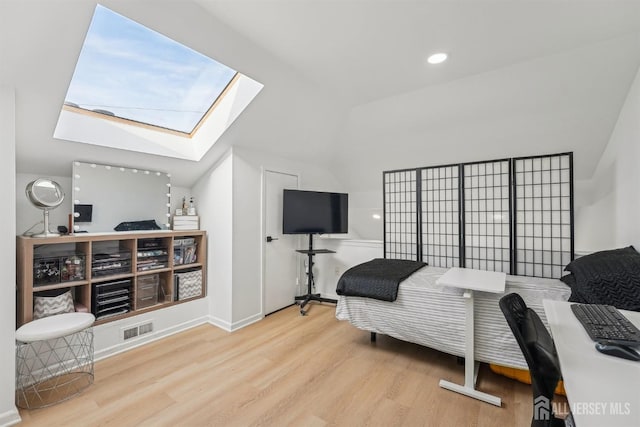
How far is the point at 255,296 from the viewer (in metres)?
3.24

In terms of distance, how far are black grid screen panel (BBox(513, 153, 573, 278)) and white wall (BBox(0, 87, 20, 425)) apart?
399 centimetres

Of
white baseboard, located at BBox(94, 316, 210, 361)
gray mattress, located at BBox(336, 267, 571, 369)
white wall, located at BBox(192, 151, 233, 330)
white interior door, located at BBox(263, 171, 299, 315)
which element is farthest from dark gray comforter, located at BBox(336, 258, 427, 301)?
white baseboard, located at BBox(94, 316, 210, 361)

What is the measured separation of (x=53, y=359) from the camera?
215 cm

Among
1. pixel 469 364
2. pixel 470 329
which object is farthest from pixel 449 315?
pixel 469 364

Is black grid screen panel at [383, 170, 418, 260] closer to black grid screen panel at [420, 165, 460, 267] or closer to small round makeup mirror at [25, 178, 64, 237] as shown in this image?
black grid screen panel at [420, 165, 460, 267]

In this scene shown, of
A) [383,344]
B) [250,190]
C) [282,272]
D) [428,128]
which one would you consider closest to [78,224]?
[250,190]

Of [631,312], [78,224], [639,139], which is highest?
[639,139]

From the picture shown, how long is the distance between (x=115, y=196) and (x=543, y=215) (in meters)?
4.18

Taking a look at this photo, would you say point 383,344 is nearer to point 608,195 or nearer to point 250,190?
point 250,190

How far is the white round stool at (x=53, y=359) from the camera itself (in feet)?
6.02

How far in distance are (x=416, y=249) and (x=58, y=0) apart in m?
3.46

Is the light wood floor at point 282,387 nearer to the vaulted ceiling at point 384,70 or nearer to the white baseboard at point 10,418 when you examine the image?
the white baseboard at point 10,418

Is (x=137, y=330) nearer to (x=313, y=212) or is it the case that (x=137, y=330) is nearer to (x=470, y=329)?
(x=313, y=212)

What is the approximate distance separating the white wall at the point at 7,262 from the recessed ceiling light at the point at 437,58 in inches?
115
